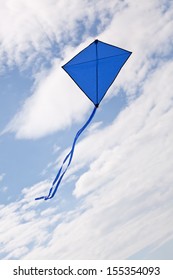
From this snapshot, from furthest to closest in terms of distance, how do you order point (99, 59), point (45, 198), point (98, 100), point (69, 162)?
1. point (99, 59)
2. point (98, 100)
3. point (69, 162)
4. point (45, 198)

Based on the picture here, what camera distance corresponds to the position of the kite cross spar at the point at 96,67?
1545 centimetres

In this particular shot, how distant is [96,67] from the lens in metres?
16.0

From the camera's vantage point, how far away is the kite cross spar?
15.5 m

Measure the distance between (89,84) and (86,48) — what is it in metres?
1.78

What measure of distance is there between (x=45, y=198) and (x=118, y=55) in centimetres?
777

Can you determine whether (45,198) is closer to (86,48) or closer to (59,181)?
(59,181)

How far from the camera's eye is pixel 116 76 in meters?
15.8

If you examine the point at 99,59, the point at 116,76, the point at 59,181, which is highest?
the point at 99,59

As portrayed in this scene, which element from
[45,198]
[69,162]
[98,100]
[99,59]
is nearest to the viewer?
[45,198]
